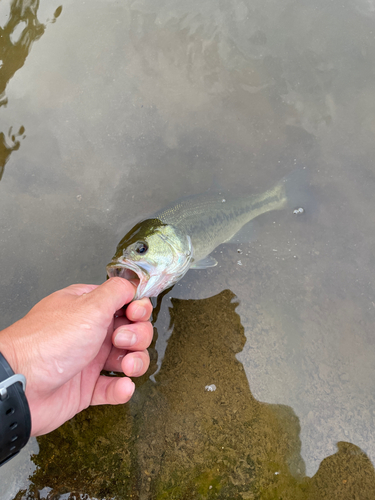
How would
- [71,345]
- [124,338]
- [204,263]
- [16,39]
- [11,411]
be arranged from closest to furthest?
[11,411]
[71,345]
[124,338]
[204,263]
[16,39]

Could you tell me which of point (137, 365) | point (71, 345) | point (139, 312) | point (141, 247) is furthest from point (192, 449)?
point (141, 247)

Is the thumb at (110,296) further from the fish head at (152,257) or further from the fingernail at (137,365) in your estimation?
the fingernail at (137,365)

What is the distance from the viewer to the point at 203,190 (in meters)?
3.42

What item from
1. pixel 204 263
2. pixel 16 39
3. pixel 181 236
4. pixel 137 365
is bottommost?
pixel 204 263

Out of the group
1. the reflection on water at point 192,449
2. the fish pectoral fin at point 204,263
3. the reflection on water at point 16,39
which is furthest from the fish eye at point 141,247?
the reflection on water at point 16,39

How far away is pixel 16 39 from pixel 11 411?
13.6ft

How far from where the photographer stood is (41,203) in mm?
3273

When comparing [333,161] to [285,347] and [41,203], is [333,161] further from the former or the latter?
[41,203]

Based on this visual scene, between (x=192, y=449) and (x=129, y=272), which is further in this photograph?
(x=192, y=449)

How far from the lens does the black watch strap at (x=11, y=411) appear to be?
5.51ft

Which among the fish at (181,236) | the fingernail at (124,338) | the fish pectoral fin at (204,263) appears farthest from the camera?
A: the fish pectoral fin at (204,263)

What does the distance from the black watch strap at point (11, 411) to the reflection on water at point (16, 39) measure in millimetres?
2725

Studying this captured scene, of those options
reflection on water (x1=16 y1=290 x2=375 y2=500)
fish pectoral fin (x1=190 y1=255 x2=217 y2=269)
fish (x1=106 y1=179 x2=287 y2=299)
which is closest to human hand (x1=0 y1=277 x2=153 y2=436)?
fish (x1=106 y1=179 x2=287 y2=299)

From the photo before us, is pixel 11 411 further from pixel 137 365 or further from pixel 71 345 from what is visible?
pixel 137 365
